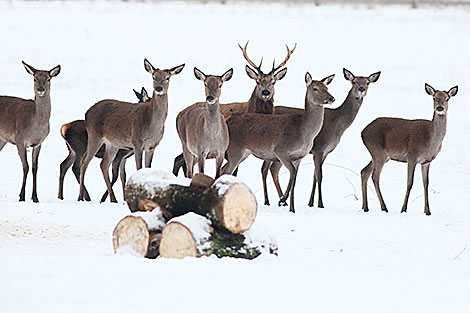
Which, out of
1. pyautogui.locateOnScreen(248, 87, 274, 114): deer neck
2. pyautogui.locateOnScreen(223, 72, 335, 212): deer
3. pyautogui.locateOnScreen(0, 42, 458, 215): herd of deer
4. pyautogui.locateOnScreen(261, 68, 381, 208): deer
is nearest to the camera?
pyautogui.locateOnScreen(0, 42, 458, 215): herd of deer

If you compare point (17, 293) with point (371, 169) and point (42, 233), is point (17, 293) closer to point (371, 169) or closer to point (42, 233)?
point (42, 233)

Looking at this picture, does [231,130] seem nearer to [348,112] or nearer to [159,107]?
[159,107]

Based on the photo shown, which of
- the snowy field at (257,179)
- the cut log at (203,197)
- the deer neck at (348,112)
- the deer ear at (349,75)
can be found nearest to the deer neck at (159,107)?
the snowy field at (257,179)

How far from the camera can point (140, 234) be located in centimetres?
862

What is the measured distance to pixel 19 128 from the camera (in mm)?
14266

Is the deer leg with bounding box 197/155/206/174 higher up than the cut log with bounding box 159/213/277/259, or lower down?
higher up

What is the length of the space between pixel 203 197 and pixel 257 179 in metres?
10.3

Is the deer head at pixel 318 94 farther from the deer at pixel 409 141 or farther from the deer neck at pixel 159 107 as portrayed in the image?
the deer neck at pixel 159 107

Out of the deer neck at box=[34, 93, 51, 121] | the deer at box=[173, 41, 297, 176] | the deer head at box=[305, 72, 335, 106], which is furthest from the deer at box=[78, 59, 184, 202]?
the deer head at box=[305, 72, 335, 106]

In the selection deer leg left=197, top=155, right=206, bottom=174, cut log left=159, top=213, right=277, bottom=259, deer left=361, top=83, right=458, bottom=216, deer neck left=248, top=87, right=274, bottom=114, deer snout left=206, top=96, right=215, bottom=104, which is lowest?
cut log left=159, top=213, right=277, bottom=259

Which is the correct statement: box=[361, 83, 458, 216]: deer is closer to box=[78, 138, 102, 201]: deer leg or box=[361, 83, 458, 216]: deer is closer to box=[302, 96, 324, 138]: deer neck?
box=[302, 96, 324, 138]: deer neck

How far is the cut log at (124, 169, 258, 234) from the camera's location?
8547mm

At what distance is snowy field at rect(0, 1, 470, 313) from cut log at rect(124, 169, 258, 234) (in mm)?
451

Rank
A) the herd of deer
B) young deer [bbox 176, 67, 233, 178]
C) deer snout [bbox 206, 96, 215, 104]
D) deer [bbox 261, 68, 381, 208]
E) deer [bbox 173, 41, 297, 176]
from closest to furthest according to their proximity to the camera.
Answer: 1. deer snout [bbox 206, 96, 215, 104]
2. young deer [bbox 176, 67, 233, 178]
3. the herd of deer
4. deer [bbox 261, 68, 381, 208]
5. deer [bbox 173, 41, 297, 176]
